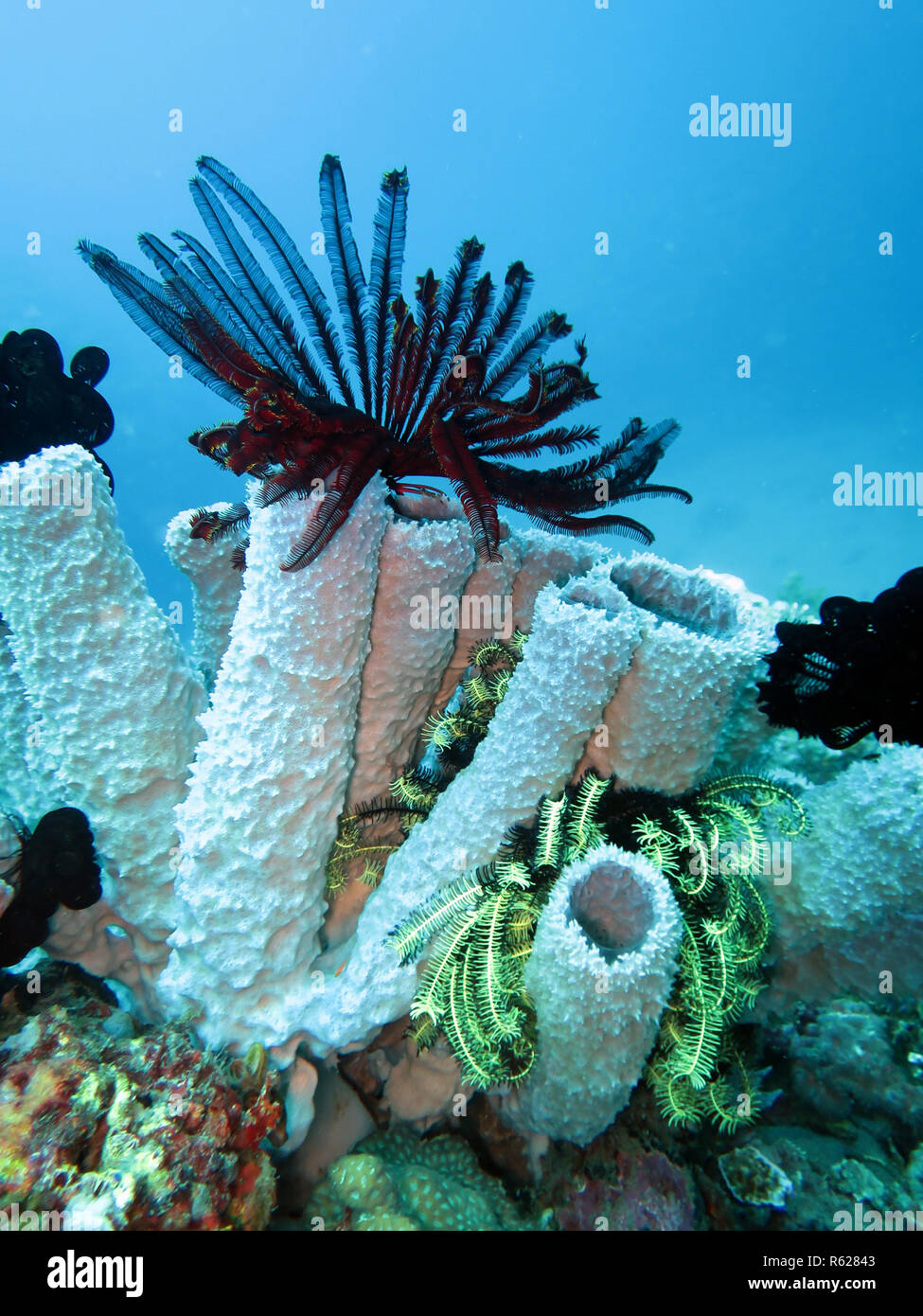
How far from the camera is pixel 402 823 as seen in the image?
3.31 m

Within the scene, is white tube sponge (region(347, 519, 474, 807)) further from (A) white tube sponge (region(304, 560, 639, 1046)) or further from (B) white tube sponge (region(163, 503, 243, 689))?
(B) white tube sponge (region(163, 503, 243, 689))

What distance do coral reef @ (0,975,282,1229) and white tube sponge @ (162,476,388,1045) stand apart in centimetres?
30

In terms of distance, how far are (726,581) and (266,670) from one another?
7.60 ft

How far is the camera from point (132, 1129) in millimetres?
2068

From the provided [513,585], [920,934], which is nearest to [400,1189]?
[920,934]

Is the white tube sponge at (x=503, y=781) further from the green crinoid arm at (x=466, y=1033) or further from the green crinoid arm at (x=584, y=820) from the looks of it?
the green crinoid arm at (x=466, y=1033)

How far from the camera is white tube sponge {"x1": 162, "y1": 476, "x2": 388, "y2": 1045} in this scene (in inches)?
96.3

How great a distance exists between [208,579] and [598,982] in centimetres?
297

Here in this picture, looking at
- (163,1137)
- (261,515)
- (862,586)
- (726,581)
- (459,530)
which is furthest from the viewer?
(862,586)

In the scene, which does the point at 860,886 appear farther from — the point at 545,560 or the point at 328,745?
the point at 328,745

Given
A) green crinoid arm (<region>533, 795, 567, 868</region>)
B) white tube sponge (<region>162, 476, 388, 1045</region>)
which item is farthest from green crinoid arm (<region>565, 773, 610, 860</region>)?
white tube sponge (<region>162, 476, 388, 1045</region>)

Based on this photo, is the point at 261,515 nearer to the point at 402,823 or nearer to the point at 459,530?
the point at 459,530

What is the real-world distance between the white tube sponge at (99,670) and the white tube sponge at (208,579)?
54 cm

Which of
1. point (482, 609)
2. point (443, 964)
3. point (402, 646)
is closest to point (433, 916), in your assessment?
point (443, 964)
